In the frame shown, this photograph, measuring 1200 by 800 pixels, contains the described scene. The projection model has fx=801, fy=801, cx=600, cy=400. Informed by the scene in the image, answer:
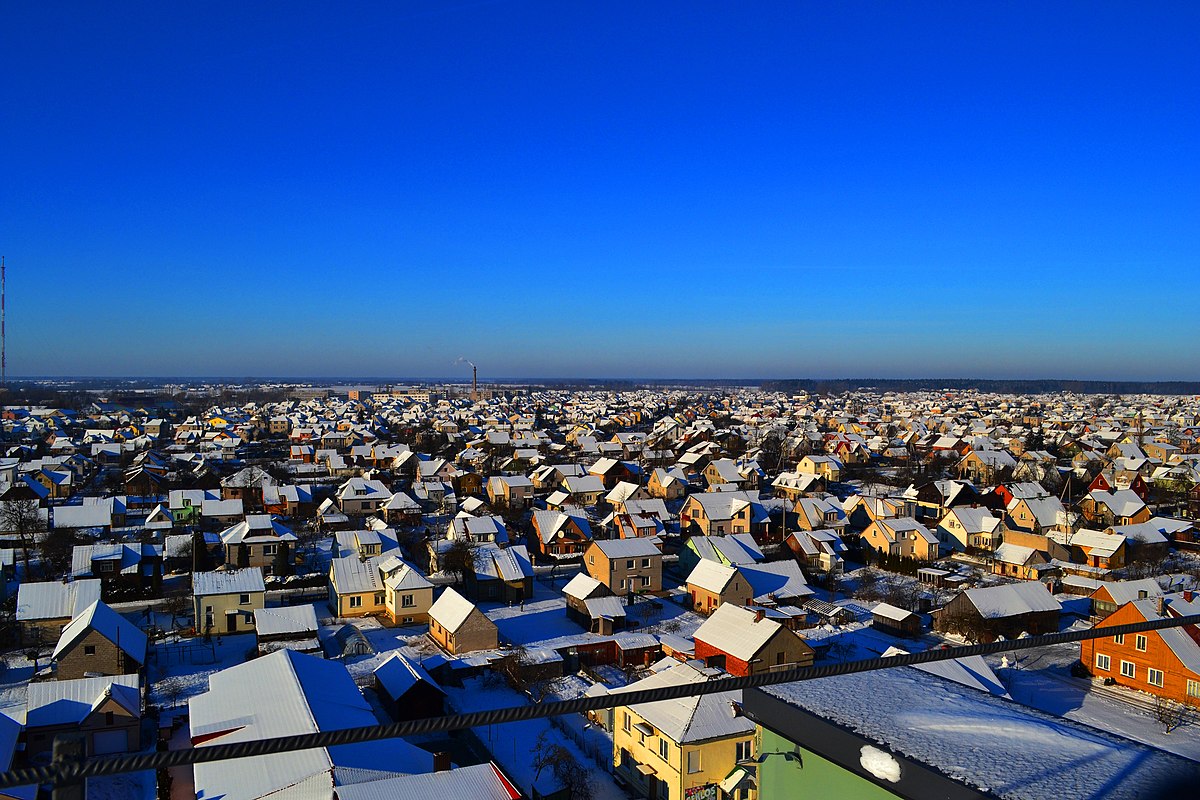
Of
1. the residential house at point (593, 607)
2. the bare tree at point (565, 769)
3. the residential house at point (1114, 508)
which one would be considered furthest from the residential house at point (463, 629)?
the residential house at point (1114, 508)

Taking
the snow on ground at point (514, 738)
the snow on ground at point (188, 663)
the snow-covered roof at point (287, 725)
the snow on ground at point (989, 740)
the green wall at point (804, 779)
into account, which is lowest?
the snow on ground at point (188, 663)

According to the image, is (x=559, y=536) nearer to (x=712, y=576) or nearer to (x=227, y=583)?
(x=712, y=576)

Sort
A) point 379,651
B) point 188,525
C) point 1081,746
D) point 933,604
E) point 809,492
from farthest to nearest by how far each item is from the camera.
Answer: point 809,492, point 188,525, point 933,604, point 379,651, point 1081,746

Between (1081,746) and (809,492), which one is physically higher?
(1081,746)

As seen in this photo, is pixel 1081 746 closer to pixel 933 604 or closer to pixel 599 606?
pixel 599 606

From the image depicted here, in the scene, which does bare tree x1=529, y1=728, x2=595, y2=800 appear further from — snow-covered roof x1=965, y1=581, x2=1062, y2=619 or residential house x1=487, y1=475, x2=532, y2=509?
residential house x1=487, y1=475, x2=532, y2=509

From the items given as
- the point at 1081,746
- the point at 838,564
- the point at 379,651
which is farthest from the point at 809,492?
the point at 1081,746

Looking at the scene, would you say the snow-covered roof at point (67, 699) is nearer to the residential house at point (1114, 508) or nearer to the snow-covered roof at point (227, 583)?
the snow-covered roof at point (227, 583)
